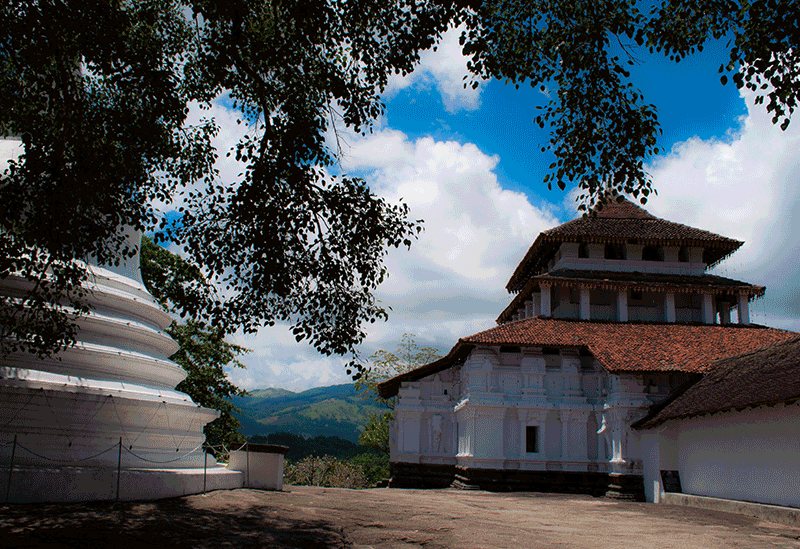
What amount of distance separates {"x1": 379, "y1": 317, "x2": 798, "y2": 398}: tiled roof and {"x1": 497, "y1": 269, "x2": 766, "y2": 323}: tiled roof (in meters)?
1.54

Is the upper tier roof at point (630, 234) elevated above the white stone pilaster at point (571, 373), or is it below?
above

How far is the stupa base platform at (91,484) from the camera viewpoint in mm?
8641

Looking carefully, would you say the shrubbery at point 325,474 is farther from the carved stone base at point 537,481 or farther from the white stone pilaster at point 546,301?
the white stone pilaster at point 546,301

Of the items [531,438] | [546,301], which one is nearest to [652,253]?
[546,301]

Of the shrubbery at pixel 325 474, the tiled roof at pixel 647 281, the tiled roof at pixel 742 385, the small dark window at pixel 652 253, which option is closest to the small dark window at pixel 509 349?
the tiled roof at pixel 647 281

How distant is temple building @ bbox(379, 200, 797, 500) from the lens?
68.6 ft

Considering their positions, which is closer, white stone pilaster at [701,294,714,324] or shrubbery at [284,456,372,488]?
white stone pilaster at [701,294,714,324]

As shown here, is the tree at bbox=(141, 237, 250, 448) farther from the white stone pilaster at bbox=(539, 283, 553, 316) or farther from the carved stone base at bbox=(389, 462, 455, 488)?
the white stone pilaster at bbox=(539, 283, 553, 316)

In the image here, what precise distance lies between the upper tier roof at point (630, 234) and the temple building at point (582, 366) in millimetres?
66

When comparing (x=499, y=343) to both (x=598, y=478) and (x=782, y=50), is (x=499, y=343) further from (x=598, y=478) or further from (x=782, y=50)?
(x=782, y=50)

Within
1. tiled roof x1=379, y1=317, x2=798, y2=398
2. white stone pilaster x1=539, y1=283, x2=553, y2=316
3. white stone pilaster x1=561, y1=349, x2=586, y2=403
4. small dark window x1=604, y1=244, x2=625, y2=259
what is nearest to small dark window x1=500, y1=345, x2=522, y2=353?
tiled roof x1=379, y1=317, x2=798, y2=398

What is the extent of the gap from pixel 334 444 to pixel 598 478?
9015 cm

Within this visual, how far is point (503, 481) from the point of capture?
22391 mm

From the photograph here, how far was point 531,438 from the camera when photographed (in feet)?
76.8
